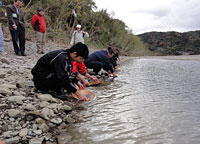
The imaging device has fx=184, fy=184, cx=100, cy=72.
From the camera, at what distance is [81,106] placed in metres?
3.03

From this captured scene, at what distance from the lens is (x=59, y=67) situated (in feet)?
8.87

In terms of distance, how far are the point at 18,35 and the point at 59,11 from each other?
591cm

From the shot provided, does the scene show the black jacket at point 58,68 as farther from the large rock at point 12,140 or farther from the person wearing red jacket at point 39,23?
the person wearing red jacket at point 39,23

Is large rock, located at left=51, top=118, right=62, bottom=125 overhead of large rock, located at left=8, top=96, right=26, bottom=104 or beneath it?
beneath

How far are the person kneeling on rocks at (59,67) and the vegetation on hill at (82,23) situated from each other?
6.60 m

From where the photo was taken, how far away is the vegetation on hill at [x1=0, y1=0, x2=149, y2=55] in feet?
34.6

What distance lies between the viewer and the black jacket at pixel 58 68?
106 inches

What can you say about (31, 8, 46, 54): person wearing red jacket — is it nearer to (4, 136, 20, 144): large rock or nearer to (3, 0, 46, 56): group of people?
(3, 0, 46, 56): group of people

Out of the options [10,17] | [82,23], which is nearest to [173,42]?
[82,23]

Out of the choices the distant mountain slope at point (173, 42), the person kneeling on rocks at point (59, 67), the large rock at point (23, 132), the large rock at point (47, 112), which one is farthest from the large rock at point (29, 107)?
the distant mountain slope at point (173, 42)

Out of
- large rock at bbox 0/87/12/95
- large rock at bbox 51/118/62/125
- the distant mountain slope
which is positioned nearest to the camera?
large rock at bbox 51/118/62/125

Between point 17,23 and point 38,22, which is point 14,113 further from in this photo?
point 38,22

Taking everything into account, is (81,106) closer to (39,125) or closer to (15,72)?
(39,125)

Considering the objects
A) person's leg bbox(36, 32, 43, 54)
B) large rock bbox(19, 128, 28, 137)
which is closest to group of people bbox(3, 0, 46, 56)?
person's leg bbox(36, 32, 43, 54)
